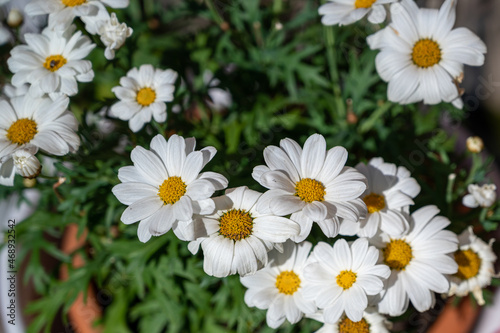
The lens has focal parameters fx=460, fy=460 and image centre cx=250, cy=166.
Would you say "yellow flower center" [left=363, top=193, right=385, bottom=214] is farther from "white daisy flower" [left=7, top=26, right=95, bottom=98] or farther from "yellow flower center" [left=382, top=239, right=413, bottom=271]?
"white daisy flower" [left=7, top=26, right=95, bottom=98]

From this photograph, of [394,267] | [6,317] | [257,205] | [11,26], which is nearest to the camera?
[257,205]

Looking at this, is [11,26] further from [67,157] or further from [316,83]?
[316,83]

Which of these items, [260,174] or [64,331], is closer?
[260,174]

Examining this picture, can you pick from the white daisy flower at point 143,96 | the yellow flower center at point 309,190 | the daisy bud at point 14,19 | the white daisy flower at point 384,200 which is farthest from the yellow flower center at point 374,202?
the daisy bud at point 14,19

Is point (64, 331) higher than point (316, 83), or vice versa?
point (316, 83)

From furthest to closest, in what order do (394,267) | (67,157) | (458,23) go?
(458,23), (67,157), (394,267)

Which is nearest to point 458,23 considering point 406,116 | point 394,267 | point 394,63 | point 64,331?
point 406,116

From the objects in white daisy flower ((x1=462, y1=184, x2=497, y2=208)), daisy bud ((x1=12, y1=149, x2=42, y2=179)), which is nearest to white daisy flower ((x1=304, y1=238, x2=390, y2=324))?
white daisy flower ((x1=462, y1=184, x2=497, y2=208))

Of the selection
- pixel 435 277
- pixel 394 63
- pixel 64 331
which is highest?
pixel 394 63
